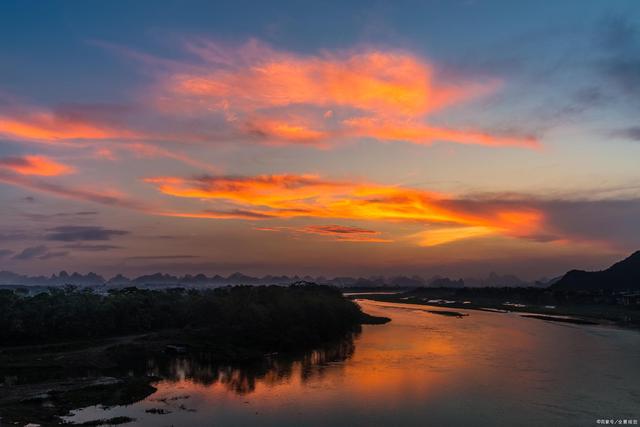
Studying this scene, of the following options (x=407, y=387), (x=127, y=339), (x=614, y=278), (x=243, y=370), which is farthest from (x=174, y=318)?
(x=614, y=278)

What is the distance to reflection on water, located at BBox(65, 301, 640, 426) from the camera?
26.9 m

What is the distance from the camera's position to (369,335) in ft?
217

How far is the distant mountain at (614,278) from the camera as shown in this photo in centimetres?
16438

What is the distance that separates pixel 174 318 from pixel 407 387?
36201 mm

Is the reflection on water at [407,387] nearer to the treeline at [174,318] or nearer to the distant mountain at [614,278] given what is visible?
the treeline at [174,318]

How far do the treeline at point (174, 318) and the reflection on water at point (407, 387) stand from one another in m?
7.15

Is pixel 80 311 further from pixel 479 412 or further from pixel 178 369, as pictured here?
pixel 479 412

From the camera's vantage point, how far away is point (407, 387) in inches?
1334

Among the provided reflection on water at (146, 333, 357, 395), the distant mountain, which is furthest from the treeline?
the distant mountain

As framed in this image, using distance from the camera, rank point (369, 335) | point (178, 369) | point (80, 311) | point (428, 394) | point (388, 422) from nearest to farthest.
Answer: point (388, 422), point (428, 394), point (178, 369), point (80, 311), point (369, 335)

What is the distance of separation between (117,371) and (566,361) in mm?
39238

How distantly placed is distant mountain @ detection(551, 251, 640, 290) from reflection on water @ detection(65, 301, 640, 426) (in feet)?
420

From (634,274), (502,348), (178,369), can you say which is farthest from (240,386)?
(634,274)

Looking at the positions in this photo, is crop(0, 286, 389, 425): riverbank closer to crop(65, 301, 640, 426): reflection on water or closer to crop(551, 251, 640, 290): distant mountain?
crop(65, 301, 640, 426): reflection on water
